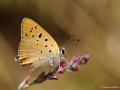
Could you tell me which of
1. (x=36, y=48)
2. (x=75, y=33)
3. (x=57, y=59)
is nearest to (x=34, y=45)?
(x=36, y=48)

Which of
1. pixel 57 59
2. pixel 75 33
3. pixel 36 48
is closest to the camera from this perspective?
pixel 57 59

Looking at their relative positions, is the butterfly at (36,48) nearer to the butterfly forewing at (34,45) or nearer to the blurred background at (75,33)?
the butterfly forewing at (34,45)

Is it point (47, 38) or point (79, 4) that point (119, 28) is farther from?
point (47, 38)

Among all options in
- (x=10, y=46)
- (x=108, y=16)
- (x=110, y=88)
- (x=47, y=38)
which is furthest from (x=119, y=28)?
(x=47, y=38)

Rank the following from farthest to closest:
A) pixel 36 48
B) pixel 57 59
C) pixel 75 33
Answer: pixel 75 33 → pixel 36 48 → pixel 57 59

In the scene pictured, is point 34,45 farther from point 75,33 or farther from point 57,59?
point 75,33

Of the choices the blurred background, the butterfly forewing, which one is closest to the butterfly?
the butterfly forewing
